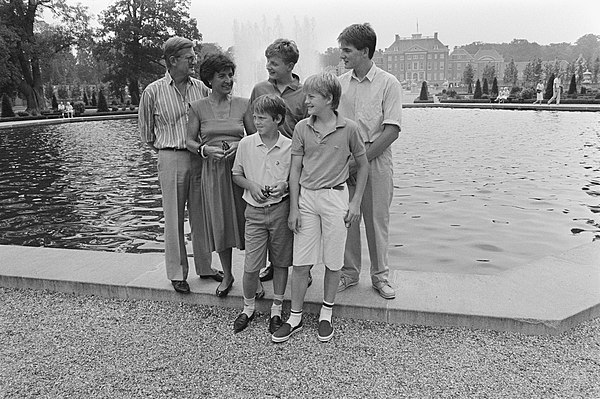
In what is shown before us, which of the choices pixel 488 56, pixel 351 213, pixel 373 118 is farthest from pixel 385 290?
pixel 488 56

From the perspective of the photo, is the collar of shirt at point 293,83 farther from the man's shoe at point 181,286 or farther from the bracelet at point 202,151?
the man's shoe at point 181,286

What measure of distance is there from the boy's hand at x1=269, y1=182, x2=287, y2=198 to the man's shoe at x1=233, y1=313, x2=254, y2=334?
34.2 inches

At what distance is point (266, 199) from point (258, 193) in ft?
0.22

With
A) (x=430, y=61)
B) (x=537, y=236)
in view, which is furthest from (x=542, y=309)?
(x=430, y=61)

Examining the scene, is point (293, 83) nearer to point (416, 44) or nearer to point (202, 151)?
point (202, 151)

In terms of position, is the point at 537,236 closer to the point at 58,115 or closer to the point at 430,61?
the point at 58,115

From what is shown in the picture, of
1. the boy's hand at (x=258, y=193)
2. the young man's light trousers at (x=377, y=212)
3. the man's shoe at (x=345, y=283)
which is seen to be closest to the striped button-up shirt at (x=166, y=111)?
the boy's hand at (x=258, y=193)

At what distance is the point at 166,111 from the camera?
3.68m

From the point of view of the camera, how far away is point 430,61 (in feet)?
365

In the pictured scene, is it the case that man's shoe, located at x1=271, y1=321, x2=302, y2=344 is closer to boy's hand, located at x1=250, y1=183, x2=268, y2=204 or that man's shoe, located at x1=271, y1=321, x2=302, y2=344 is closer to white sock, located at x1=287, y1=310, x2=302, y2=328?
white sock, located at x1=287, y1=310, x2=302, y2=328

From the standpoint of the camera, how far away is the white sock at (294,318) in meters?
3.28

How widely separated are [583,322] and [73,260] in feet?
13.6

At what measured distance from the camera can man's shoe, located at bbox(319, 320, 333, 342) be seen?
3.15m

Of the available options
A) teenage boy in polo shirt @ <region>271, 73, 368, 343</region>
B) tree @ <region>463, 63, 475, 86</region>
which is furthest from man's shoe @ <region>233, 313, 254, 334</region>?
tree @ <region>463, 63, 475, 86</region>
